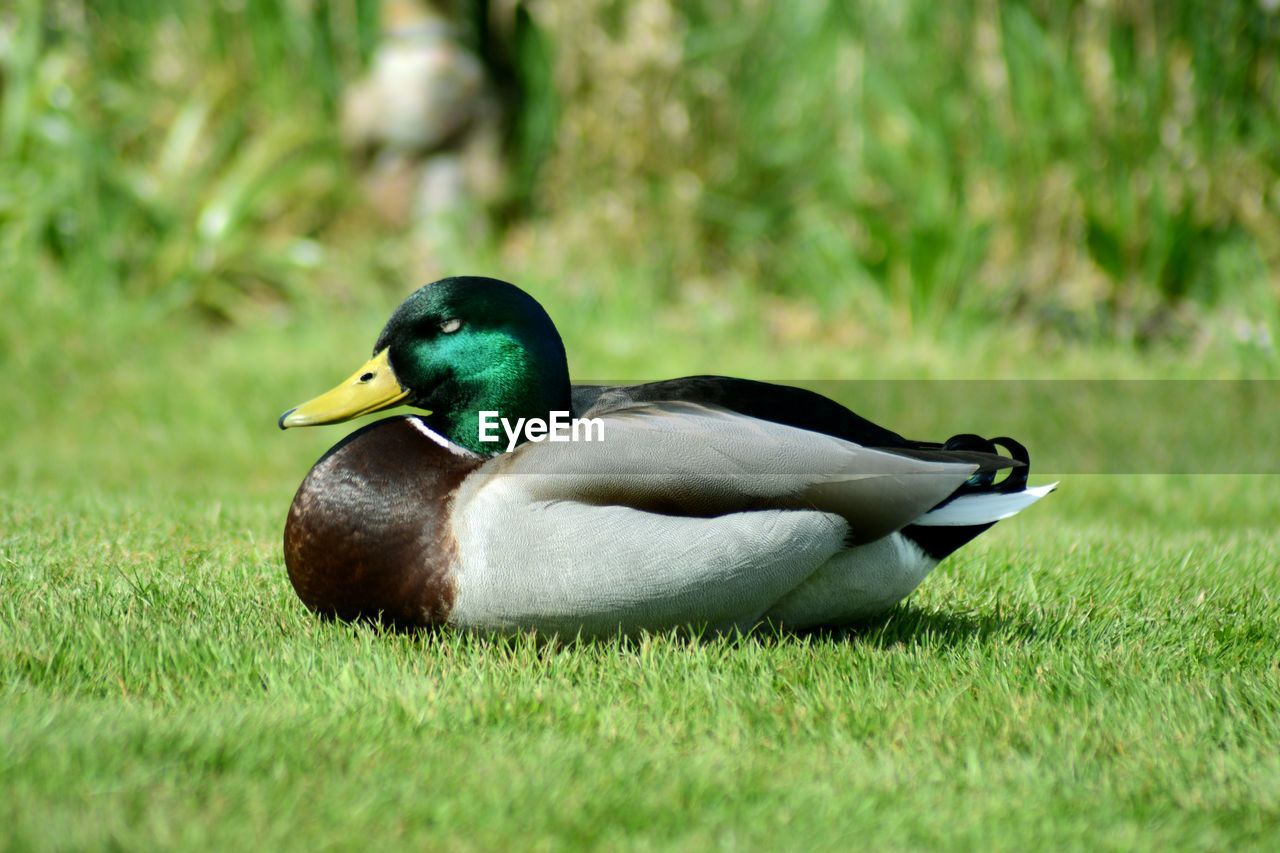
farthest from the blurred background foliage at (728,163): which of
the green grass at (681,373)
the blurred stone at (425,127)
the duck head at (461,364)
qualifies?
the duck head at (461,364)

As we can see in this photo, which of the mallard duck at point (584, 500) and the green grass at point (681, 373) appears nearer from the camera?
the green grass at point (681, 373)

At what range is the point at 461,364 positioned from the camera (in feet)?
9.63

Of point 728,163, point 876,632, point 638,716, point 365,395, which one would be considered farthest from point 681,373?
point 638,716

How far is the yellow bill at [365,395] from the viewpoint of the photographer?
2.94 m

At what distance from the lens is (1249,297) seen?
677 centimetres

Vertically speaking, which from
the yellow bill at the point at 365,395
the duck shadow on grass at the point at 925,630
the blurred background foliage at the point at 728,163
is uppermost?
the blurred background foliage at the point at 728,163

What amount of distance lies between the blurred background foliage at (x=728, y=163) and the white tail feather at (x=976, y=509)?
4.08 meters

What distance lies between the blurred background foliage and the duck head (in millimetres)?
4550

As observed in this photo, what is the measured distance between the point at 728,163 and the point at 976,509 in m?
5.59

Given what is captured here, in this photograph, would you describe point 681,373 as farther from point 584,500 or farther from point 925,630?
point 584,500

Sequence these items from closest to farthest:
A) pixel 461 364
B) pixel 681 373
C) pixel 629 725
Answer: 1. pixel 629 725
2. pixel 461 364
3. pixel 681 373

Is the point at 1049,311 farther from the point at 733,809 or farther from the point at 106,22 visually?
the point at 106,22

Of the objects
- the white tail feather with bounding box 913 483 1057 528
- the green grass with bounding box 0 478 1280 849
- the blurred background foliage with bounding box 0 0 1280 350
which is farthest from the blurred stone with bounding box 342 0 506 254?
the white tail feather with bounding box 913 483 1057 528

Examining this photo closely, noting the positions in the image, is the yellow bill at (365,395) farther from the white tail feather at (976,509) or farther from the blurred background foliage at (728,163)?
the blurred background foliage at (728,163)
